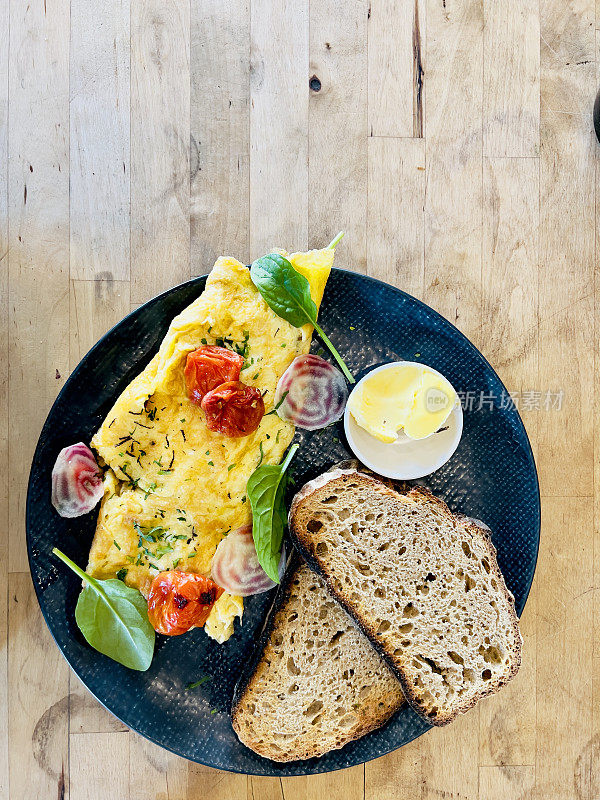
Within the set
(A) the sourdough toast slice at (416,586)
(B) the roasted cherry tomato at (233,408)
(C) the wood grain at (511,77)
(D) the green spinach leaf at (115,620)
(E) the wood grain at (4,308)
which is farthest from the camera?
(C) the wood grain at (511,77)

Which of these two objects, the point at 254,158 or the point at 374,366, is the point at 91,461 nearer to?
the point at 374,366

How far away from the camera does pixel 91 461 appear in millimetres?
2230

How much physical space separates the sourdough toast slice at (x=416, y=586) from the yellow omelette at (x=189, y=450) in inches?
10.8

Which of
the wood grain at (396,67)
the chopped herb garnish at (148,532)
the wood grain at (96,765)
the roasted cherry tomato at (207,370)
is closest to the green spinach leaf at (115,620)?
the chopped herb garnish at (148,532)

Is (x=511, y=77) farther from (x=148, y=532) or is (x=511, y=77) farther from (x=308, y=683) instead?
(x=308, y=683)

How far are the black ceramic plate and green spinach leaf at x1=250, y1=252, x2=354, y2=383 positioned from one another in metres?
0.21

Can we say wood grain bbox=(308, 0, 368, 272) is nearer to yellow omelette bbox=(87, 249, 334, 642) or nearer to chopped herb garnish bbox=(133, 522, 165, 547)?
yellow omelette bbox=(87, 249, 334, 642)

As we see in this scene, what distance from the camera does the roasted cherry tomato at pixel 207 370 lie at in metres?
2.06

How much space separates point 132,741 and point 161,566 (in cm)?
85

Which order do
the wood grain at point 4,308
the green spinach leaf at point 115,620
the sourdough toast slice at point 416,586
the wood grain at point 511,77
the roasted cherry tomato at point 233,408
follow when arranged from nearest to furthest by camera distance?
the roasted cherry tomato at point 233,408 → the green spinach leaf at point 115,620 → the sourdough toast slice at point 416,586 → the wood grain at point 4,308 → the wood grain at point 511,77

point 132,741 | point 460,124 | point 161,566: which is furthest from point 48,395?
point 460,124

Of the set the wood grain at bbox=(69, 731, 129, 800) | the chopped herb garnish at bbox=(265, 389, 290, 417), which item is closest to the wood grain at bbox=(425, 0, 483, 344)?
the chopped herb garnish at bbox=(265, 389, 290, 417)

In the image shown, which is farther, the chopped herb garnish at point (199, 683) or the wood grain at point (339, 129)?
the wood grain at point (339, 129)

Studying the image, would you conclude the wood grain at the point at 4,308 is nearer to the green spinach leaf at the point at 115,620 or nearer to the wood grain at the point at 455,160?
the green spinach leaf at the point at 115,620
